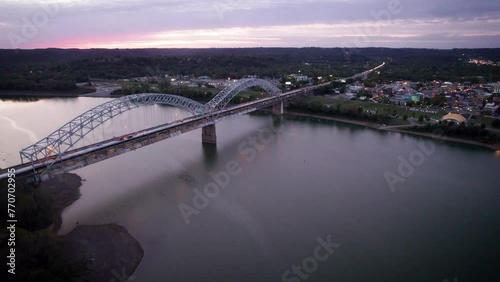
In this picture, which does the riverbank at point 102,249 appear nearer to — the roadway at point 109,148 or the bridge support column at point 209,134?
the roadway at point 109,148

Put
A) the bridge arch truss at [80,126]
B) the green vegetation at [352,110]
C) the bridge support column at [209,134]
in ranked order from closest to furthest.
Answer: the bridge arch truss at [80,126] < the bridge support column at [209,134] < the green vegetation at [352,110]

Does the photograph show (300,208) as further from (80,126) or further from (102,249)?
→ (80,126)

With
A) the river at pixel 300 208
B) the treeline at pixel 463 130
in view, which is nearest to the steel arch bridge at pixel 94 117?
the river at pixel 300 208

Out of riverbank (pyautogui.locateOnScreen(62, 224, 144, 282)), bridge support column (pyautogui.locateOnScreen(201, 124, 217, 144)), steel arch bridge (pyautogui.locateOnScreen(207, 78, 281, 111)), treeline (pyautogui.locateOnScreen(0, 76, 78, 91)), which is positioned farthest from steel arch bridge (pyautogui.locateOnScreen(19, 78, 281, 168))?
treeline (pyautogui.locateOnScreen(0, 76, 78, 91))

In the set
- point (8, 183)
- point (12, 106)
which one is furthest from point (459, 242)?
point (12, 106)

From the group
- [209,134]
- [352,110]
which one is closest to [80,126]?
[209,134]

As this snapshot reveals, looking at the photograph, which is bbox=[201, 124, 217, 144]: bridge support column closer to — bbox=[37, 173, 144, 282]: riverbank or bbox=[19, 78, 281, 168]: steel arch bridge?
bbox=[19, 78, 281, 168]: steel arch bridge
